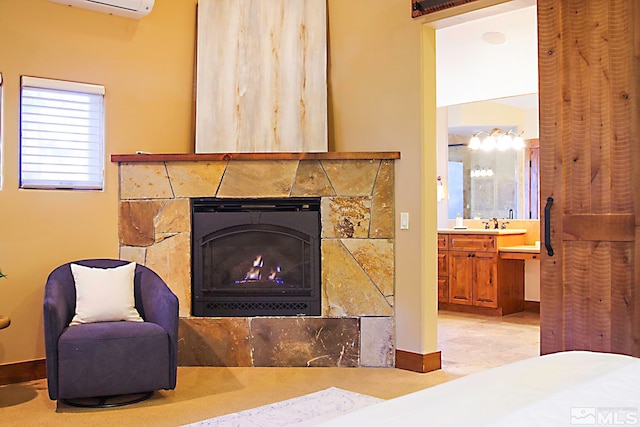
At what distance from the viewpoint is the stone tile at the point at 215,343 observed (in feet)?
15.0

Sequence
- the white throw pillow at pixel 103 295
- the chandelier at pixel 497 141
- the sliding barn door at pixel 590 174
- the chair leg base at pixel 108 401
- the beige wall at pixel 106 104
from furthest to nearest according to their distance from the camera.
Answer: the chandelier at pixel 497 141 → the beige wall at pixel 106 104 → the white throw pillow at pixel 103 295 → the chair leg base at pixel 108 401 → the sliding barn door at pixel 590 174

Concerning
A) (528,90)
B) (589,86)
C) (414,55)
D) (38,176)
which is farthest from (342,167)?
(528,90)

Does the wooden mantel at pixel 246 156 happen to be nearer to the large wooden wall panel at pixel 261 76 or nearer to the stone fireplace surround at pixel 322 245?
the stone fireplace surround at pixel 322 245

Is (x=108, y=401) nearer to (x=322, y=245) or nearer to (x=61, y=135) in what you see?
(x=322, y=245)

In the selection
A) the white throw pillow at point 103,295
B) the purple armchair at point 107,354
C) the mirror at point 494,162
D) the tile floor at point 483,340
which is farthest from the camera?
the mirror at point 494,162

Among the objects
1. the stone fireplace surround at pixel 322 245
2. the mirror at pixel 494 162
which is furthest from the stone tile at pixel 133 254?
the mirror at pixel 494 162

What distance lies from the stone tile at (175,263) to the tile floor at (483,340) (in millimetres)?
1952

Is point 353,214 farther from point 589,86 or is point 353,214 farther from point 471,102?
point 471,102

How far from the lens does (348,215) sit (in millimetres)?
4602

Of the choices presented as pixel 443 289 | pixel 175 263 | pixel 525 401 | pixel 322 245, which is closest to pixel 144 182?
pixel 175 263

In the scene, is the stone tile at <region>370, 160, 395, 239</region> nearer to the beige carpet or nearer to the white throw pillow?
the beige carpet

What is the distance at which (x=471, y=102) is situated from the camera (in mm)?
7586

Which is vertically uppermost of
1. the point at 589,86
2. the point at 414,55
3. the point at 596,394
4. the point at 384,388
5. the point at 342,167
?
the point at 414,55

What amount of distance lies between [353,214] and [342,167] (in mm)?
351
